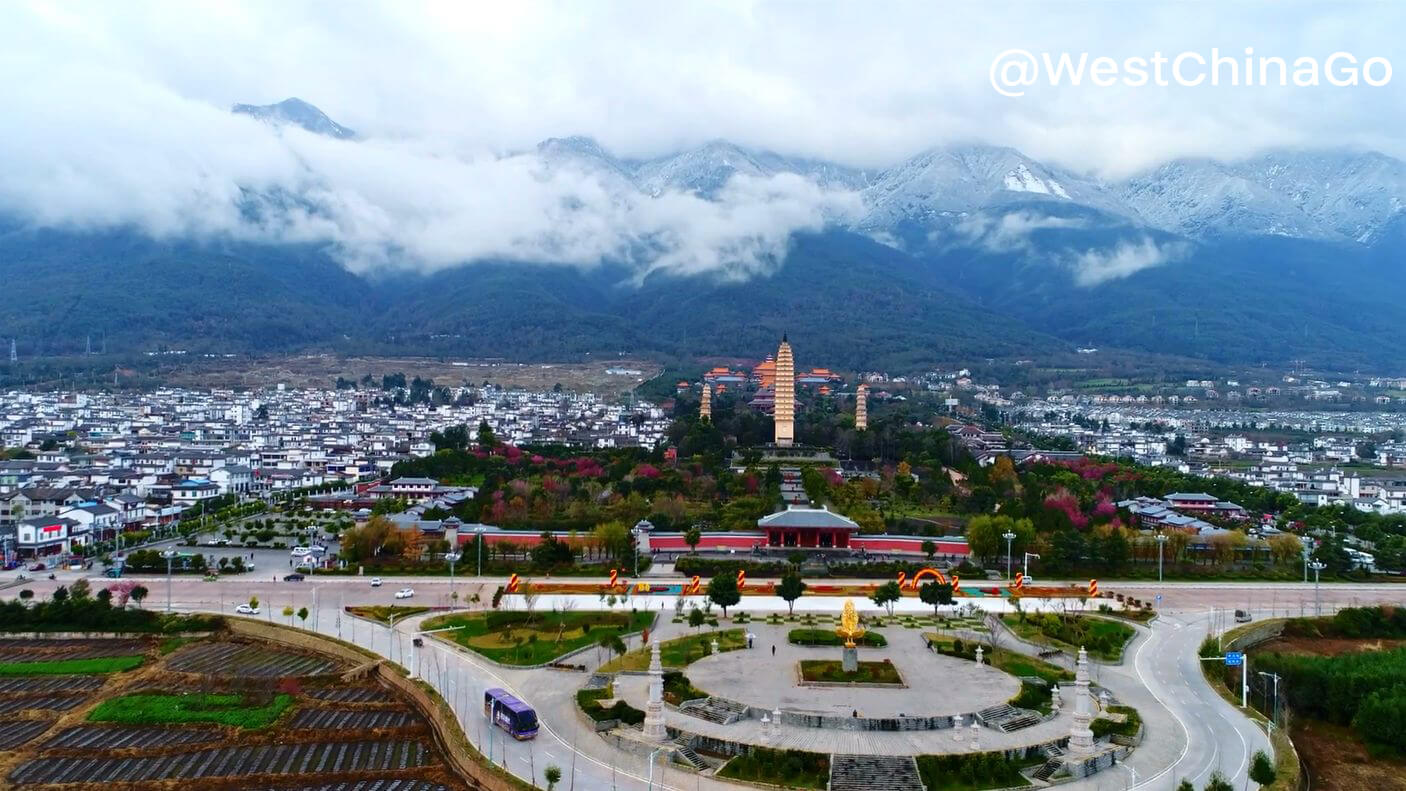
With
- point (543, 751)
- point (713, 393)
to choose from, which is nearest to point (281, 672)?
point (543, 751)

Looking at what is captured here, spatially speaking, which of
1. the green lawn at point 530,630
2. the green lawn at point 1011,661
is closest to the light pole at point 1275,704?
the green lawn at point 1011,661

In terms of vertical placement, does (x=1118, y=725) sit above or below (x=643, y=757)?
above

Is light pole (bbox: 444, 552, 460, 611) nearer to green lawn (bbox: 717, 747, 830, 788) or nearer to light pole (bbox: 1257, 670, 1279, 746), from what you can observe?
green lawn (bbox: 717, 747, 830, 788)

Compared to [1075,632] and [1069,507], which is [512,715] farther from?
[1069,507]

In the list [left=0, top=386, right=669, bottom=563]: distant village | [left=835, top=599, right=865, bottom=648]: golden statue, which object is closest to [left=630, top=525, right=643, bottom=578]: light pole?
[left=835, top=599, right=865, bottom=648]: golden statue

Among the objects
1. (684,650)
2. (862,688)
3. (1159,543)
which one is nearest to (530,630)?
(684,650)

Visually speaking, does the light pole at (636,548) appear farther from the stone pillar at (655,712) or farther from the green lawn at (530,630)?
the stone pillar at (655,712)

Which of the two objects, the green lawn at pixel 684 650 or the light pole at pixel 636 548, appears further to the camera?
the light pole at pixel 636 548
